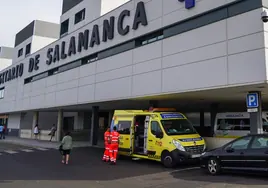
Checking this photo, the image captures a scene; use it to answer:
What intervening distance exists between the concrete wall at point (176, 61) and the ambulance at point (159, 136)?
5.39 feet

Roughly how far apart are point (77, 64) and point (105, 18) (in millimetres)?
5473

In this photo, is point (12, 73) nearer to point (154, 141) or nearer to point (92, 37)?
point (92, 37)

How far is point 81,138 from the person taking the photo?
3191 centimetres

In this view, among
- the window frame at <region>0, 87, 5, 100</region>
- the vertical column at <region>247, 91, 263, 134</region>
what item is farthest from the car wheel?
the window frame at <region>0, 87, 5, 100</region>

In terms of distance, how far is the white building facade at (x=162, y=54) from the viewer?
11.2 m

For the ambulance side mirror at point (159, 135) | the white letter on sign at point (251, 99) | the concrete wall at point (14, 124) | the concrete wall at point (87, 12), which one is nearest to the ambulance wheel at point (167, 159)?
the ambulance side mirror at point (159, 135)

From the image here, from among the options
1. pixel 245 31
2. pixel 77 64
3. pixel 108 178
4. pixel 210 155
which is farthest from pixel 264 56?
pixel 77 64

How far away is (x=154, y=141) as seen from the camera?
12.6 metres

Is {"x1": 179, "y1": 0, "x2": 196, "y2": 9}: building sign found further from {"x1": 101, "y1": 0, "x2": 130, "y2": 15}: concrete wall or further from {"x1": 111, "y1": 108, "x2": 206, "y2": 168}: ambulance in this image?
{"x1": 101, "y1": 0, "x2": 130, "y2": 15}: concrete wall

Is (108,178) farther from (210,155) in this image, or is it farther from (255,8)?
(255,8)

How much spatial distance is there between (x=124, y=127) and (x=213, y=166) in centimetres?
589

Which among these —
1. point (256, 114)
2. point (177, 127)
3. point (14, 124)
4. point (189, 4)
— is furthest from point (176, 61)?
point (14, 124)

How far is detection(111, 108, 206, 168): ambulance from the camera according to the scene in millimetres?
11620

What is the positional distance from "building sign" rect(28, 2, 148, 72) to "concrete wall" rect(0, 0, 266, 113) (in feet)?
1.13
